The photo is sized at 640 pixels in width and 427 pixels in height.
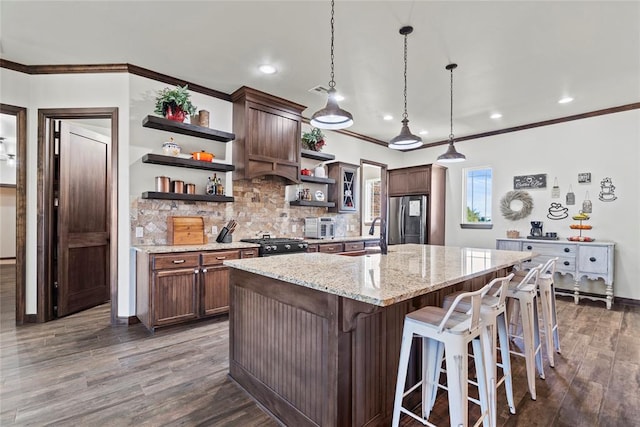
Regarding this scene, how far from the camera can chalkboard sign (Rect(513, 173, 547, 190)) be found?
507 cm

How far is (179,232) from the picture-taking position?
3.57 meters

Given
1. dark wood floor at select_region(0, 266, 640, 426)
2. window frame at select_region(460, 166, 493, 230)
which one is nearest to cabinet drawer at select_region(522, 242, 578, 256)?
window frame at select_region(460, 166, 493, 230)

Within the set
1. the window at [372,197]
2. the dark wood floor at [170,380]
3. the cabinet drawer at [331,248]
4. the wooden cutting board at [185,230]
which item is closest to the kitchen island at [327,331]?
the dark wood floor at [170,380]

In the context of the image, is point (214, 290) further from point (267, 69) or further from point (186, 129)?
point (267, 69)

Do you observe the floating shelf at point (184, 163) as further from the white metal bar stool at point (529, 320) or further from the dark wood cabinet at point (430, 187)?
the dark wood cabinet at point (430, 187)

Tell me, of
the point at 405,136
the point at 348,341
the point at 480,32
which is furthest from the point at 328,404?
the point at 480,32

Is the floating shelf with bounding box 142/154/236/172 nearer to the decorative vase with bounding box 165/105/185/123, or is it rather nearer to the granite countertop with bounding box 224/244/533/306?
the decorative vase with bounding box 165/105/185/123

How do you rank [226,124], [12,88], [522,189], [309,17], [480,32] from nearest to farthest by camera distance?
[309,17], [480,32], [12,88], [226,124], [522,189]

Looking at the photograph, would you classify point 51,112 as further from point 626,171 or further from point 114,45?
point 626,171

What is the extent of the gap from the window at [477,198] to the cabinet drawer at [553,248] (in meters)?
0.98

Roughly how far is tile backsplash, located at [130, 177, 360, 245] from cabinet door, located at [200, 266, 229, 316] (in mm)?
669

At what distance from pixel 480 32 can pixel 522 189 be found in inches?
137

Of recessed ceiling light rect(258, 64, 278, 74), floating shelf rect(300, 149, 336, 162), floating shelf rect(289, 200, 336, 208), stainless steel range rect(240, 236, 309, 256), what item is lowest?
stainless steel range rect(240, 236, 309, 256)

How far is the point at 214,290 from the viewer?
11.4 feet
